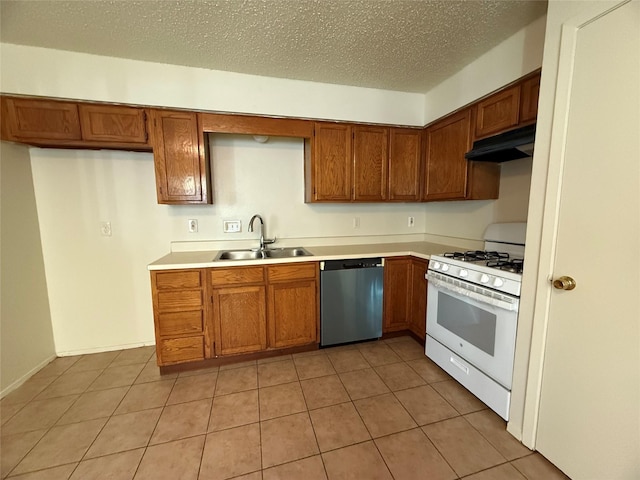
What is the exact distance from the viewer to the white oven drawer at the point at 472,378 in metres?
1.61

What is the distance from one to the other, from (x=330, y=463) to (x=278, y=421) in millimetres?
421

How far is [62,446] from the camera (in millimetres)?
1503

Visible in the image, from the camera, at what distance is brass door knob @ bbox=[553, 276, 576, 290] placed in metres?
1.24

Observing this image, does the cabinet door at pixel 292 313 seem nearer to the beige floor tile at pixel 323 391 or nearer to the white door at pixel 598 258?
the beige floor tile at pixel 323 391

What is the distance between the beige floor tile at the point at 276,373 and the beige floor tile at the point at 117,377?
3.31 ft

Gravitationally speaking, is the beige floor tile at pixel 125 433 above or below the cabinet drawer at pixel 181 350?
below

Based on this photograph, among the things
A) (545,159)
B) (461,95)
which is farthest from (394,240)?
(545,159)

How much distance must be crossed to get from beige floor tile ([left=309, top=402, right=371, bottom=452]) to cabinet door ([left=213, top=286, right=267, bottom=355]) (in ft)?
2.69

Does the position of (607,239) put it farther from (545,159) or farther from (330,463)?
(330,463)

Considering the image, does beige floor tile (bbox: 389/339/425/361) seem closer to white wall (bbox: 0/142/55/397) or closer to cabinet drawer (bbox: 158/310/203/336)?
cabinet drawer (bbox: 158/310/203/336)

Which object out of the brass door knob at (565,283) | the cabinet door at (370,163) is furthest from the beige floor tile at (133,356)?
the brass door knob at (565,283)

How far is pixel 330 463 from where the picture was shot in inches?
54.5

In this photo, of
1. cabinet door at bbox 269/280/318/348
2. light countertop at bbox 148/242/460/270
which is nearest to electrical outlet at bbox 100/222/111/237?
light countertop at bbox 148/242/460/270

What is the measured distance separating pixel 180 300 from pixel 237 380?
78 cm
